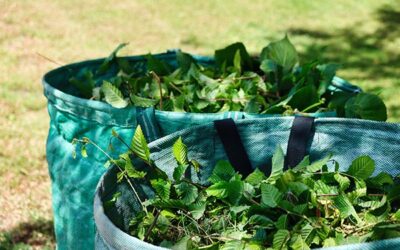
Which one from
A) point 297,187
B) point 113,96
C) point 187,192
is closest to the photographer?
point 297,187

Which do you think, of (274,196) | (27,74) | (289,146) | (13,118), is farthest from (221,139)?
(27,74)

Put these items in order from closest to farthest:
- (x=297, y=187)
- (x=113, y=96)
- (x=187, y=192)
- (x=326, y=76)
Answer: (x=297, y=187)
(x=187, y=192)
(x=113, y=96)
(x=326, y=76)

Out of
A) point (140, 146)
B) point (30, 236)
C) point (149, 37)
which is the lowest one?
point (149, 37)

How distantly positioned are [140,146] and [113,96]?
60 centimetres

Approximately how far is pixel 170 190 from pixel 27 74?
3571 millimetres

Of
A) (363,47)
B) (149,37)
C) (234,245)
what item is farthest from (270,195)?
(149,37)

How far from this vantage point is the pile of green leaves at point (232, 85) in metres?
2.22

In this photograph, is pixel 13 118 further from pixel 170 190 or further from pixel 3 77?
pixel 170 190

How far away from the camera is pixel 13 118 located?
14.0ft

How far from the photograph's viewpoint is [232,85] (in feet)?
7.92

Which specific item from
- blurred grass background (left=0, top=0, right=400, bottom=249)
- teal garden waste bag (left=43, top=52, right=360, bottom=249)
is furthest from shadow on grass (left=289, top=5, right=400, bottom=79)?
teal garden waste bag (left=43, top=52, right=360, bottom=249)

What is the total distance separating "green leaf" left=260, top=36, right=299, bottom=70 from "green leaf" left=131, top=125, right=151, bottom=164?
3.01 feet

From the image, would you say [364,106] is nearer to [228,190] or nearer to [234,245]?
[228,190]

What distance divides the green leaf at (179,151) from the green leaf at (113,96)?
53 centimetres
